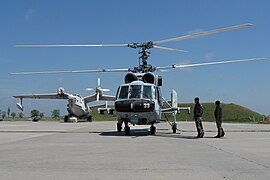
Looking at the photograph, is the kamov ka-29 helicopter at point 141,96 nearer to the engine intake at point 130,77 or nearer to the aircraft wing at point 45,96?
the engine intake at point 130,77

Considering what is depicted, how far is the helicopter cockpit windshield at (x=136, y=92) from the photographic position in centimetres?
1700

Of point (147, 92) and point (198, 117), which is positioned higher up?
point (147, 92)

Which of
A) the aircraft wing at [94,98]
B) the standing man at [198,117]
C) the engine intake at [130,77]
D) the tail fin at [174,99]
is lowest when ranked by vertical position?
the standing man at [198,117]

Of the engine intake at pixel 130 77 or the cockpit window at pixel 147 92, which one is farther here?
the engine intake at pixel 130 77

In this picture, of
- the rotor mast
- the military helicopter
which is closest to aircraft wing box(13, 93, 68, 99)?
the military helicopter

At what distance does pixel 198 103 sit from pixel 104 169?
424 inches

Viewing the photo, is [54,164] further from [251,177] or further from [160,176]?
[251,177]

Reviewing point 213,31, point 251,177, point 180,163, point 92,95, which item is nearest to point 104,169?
point 180,163

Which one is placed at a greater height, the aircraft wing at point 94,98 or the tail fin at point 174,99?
the aircraft wing at point 94,98

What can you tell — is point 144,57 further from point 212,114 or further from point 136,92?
point 212,114

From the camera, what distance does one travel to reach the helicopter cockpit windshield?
669 inches

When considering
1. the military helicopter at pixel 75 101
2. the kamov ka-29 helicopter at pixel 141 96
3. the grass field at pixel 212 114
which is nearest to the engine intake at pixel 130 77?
the kamov ka-29 helicopter at pixel 141 96

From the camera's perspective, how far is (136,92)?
56.1 feet

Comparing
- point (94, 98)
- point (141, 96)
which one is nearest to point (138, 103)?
point (141, 96)
